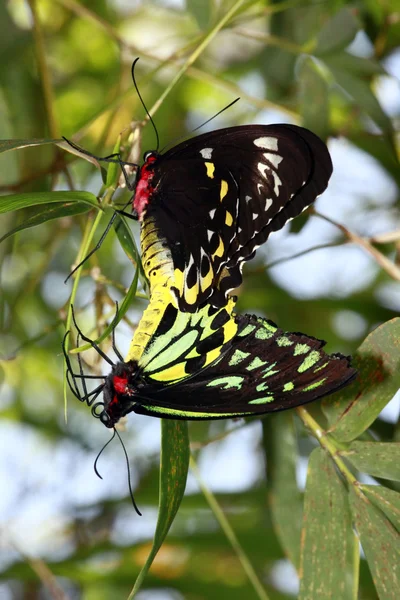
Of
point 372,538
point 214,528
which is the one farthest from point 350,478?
point 214,528

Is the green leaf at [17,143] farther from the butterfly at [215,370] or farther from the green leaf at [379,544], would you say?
the green leaf at [379,544]

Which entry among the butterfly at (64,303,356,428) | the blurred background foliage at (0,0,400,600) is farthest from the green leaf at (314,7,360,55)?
the butterfly at (64,303,356,428)

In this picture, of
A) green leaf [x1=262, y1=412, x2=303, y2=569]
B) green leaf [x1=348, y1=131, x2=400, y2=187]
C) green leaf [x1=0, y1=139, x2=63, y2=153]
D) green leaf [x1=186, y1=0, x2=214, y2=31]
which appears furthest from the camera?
green leaf [x1=348, y1=131, x2=400, y2=187]

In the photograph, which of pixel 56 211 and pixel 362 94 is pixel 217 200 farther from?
pixel 362 94

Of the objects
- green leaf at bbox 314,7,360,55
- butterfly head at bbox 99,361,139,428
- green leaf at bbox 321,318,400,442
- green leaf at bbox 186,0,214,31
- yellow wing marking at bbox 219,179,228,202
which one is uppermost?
green leaf at bbox 186,0,214,31

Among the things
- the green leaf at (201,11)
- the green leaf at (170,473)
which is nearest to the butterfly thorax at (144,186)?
the green leaf at (170,473)

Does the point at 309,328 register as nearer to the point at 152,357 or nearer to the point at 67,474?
Result: the point at 67,474

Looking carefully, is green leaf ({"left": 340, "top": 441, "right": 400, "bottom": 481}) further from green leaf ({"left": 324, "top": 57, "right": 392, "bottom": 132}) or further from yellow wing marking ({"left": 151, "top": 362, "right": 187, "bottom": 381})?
green leaf ({"left": 324, "top": 57, "right": 392, "bottom": 132})
